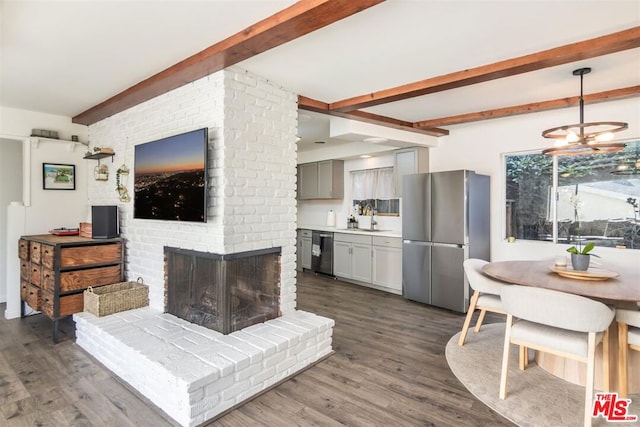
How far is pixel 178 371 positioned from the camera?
221cm

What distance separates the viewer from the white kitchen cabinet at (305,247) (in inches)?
265

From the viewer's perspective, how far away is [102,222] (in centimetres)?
381

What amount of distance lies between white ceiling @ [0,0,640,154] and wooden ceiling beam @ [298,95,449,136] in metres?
0.11

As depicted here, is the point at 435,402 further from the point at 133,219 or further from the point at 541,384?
the point at 133,219

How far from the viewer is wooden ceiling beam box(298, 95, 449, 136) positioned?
3633mm

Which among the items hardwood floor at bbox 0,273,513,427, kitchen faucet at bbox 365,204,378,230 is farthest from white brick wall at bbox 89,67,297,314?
kitchen faucet at bbox 365,204,378,230

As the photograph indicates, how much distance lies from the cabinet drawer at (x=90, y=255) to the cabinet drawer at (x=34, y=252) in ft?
1.57

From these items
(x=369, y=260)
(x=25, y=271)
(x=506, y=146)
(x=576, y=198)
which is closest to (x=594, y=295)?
(x=576, y=198)

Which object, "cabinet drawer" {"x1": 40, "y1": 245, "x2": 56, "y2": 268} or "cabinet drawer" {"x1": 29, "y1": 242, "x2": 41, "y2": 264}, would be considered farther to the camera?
"cabinet drawer" {"x1": 29, "y1": 242, "x2": 41, "y2": 264}

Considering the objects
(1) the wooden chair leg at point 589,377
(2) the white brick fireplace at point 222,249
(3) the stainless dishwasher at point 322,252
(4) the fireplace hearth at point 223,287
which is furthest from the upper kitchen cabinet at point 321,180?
(1) the wooden chair leg at point 589,377

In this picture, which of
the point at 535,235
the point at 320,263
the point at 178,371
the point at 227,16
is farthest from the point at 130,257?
the point at 535,235

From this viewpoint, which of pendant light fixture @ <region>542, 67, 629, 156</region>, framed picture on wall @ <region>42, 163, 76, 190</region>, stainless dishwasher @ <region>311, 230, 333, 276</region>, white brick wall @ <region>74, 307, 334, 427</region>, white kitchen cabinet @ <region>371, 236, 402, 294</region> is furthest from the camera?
stainless dishwasher @ <region>311, 230, 333, 276</region>

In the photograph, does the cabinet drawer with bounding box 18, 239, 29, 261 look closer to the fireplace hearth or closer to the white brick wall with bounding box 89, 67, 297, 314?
the white brick wall with bounding box 89, 67, 297, 314

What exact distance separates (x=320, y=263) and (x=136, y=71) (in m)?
4.36
